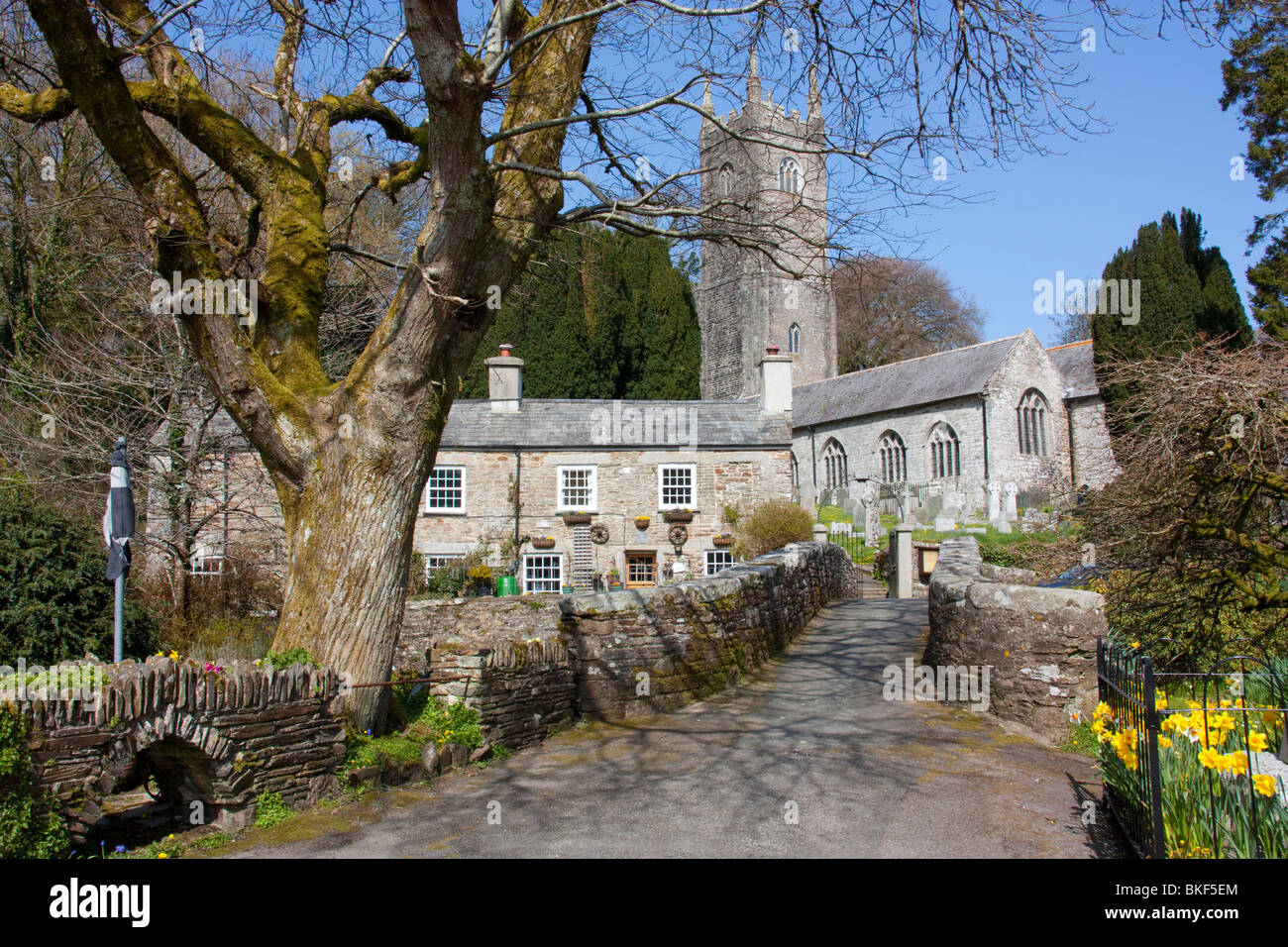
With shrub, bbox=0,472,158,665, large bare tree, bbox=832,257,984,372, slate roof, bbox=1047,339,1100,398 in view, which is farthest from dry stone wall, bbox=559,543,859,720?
large bare tree, bbox=832,257,984,372

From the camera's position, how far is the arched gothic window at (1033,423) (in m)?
42.1

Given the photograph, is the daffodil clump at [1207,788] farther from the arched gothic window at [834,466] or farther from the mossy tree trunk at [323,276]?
the arched gothic window at [834,466]

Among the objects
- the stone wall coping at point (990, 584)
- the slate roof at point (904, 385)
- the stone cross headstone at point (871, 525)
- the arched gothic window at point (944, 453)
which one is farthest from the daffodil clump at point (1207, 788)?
the arched gothic window at point (944, 453)

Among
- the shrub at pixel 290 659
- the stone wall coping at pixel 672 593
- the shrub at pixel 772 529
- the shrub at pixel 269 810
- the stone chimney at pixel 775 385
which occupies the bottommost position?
the shrub at pixel 269 810

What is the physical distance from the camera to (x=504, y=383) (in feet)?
89.1

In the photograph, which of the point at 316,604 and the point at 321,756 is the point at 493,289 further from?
the point at 321,756

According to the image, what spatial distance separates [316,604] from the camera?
22.3ft

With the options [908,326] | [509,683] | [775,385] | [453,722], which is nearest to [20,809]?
[453,722]

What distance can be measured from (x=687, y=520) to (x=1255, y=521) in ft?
61.6

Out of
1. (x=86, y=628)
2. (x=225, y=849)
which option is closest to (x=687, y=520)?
(x=86, y=628)

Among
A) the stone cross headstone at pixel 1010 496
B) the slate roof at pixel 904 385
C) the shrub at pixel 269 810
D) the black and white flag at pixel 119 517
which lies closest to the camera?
the shrub at pixel 269 810

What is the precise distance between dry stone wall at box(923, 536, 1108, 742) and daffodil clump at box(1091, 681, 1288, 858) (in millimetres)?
2409

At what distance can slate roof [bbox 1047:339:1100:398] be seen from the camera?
141 ft

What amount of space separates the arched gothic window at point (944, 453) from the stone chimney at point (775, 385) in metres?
18.4
